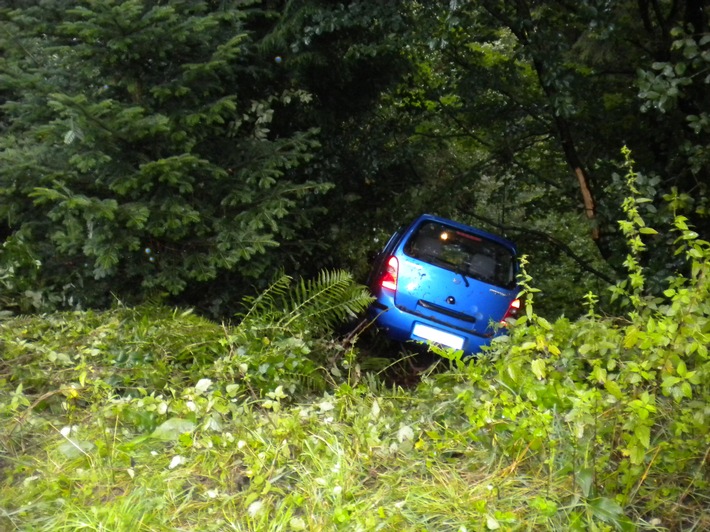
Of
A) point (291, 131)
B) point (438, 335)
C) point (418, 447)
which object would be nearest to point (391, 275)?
point (438, 335)

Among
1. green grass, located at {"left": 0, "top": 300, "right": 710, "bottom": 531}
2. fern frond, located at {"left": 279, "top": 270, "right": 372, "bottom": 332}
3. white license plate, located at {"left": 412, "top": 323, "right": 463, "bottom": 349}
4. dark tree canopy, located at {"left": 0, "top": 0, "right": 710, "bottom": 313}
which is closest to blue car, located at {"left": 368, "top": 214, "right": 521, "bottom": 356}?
white license plate, located at {"left": 412, "top": 323, "right": 463, "bottom": 349}

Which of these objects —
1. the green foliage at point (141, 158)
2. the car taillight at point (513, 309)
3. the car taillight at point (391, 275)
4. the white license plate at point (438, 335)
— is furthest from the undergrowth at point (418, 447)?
the car taillight at point (513, 309)

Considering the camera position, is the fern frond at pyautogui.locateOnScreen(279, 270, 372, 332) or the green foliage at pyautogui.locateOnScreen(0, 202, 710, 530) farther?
the fern frond at pyautogui.locateOnScreen(279, 270, 372, 332)

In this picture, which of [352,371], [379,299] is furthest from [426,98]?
[352,371]

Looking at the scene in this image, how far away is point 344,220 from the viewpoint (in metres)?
9.22

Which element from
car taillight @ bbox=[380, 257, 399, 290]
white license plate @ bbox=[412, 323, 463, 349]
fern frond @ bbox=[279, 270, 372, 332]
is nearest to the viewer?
fern frond @ bbox=[279, 270, 372, 332]

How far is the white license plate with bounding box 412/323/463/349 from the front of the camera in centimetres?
731

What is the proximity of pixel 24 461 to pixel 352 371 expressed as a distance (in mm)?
2270

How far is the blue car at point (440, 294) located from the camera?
7.33m

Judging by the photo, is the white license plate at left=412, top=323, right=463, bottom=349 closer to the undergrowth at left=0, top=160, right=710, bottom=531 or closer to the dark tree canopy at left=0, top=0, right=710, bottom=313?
the dark tree canopy at left=0, top=0, right=710, bottom=313

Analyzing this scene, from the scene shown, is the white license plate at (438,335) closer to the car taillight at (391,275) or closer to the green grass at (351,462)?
the car taillight at (391,275)

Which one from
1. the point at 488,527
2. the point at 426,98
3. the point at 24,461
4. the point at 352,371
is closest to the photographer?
the point at 488,527

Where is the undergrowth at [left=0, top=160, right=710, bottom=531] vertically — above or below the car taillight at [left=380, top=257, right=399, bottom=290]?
above

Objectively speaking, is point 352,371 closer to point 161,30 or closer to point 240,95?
point 161,30
